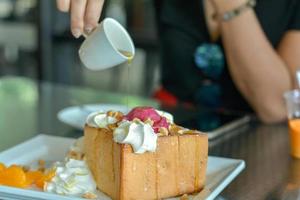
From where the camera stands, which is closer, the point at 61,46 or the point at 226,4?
the point at 226,4

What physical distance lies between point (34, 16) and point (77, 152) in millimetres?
2512

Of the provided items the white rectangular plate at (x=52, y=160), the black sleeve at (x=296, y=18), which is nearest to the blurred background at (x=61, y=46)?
the black sleeve at (x=296, y=18)

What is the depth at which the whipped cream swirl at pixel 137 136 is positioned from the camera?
1.05 meters

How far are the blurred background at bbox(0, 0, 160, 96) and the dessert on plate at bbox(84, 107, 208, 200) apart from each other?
6.80 ft

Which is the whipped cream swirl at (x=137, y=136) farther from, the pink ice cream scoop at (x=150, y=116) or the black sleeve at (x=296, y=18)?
the black sleeve at (x=296, y=18)

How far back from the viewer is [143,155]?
1062 millimetres

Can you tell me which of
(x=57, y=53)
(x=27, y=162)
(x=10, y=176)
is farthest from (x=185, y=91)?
(x=57, y=53)

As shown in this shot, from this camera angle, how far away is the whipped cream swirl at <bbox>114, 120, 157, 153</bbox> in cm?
105

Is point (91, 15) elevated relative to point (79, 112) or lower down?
elevated

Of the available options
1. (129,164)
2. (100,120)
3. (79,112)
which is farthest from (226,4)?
(129,164)

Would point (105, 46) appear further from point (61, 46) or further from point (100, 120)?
point (61, 46)

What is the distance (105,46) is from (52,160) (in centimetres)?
29

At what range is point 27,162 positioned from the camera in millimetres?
1281

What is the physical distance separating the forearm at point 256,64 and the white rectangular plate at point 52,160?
1.82ft
